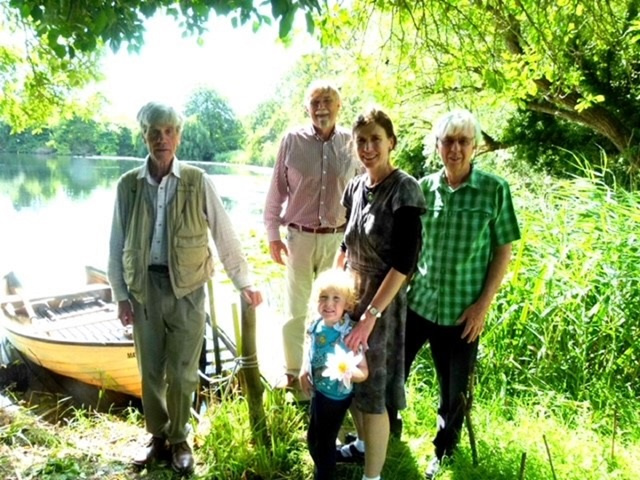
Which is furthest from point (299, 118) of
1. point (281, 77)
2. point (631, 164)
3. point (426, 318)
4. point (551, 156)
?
point (281, 77)

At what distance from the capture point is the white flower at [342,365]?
1773 millimetres

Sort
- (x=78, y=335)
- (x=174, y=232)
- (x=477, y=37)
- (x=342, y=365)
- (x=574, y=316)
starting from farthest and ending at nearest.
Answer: (x=78, y=335)
(x=477, y=37)
(x=574, y=316)
(x=174, y=232)
(x=342, y=365)

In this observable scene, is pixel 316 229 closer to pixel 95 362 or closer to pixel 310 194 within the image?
pixel 310 194

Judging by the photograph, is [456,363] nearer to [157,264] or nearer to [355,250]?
[355,250]

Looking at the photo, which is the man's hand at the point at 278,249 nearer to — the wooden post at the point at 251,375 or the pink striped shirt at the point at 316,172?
Result: the pink striped shirt at the point at 316,172

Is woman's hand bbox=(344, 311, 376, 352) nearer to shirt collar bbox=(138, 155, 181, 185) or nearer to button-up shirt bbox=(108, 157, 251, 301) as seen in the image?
button-up shirt bbox=(108, 157, 251, 301)

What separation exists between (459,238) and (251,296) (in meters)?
0.95

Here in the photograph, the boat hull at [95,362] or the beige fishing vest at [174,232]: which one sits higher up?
the beige fishing vest at [174,232]

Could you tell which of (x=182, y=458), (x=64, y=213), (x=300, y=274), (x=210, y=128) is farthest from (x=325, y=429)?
(x=210, y=128)

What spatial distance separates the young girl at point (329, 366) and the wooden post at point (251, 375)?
0.47 meters

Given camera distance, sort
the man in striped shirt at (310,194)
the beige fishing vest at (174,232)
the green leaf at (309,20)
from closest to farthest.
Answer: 1. the green leaf at (309,20)
2. the beige fishing vest at (174,232)
3. the man in striped shirt at (310,194)

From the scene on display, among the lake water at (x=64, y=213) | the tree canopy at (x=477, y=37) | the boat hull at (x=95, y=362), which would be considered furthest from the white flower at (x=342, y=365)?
the lake water at (x=64, y=213)

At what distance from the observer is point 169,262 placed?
7.11 ft

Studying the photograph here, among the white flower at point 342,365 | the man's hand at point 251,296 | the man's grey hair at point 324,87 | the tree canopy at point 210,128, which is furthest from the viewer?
the tree canopy at point 210,128
